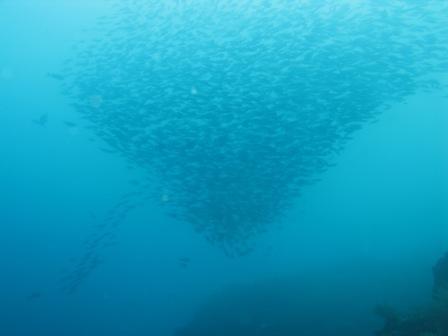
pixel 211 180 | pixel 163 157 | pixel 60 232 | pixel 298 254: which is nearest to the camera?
pixel 211 180

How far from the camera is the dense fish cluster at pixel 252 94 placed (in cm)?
1459

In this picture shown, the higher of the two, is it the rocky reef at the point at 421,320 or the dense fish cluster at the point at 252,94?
the dense fish cluster at the point at 252,94

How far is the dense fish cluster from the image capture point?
47.9 ft

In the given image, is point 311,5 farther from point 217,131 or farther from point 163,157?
point 163,157

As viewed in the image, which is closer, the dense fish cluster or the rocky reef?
the rocky reef

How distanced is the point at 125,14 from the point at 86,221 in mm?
10214

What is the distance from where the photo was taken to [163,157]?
15.4 metres

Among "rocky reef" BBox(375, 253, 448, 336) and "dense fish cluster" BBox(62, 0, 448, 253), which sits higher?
"dense fish cluster" BBox(62, 0, 448, 253)

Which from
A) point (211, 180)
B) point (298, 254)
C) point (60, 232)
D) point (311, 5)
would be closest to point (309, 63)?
point (311, 5)

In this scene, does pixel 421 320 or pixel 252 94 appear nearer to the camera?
pixel 421 320

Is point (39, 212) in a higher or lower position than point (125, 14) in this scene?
lower

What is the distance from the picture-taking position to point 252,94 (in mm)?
15555

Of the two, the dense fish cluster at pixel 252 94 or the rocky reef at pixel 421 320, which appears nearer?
the rocky reef at pixel 421 320

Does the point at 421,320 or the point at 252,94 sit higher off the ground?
the point at 252,94
